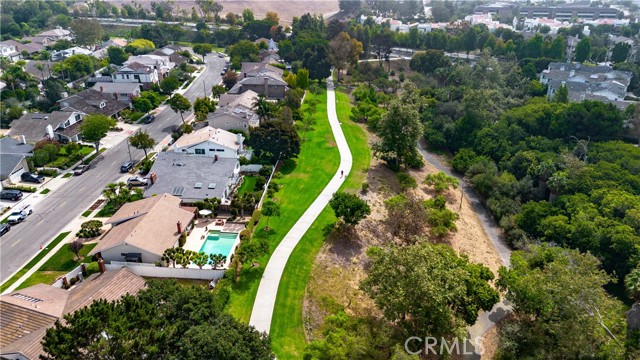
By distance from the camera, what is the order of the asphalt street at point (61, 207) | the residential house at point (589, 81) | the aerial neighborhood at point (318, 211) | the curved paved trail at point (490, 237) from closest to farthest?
the aerial neighborhood at point (318, 211), the curved paved trail at point (490, 237), the asphalt street at point (61, 207), the residential house at point (589, 81)

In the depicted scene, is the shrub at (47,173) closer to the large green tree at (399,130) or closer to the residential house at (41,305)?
the residential house at (41,305)

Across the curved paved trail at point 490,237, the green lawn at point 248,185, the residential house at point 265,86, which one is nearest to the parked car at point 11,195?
the green lawn at point 248,185

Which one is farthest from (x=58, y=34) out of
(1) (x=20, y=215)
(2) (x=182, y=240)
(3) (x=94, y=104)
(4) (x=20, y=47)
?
(2) (x=182, y=240)

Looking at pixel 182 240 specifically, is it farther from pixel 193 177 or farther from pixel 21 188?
pixel 21 188

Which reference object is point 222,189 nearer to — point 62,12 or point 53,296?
point 53,296

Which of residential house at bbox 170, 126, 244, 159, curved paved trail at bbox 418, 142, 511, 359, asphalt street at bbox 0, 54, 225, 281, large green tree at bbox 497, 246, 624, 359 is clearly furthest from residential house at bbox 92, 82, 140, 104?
large green tree at bbox 497, 246, 624, 359
